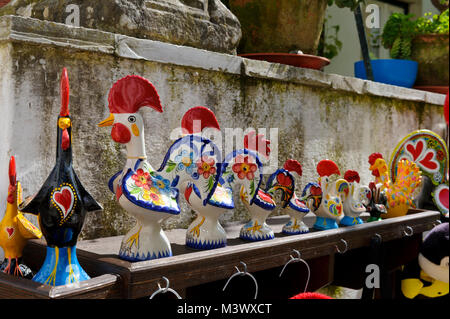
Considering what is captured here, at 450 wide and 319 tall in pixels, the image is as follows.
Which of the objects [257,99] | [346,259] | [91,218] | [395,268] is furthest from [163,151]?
[395,268]

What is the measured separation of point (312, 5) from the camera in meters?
2.33

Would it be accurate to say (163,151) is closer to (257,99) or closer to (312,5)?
(257,99)

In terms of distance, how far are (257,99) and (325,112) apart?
418 mm

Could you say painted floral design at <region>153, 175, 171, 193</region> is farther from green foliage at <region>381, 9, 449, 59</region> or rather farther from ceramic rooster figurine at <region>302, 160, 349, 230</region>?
green foliage at <region>381, 9, 449, 59</region>

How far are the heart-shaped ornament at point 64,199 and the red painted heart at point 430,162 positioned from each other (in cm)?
161

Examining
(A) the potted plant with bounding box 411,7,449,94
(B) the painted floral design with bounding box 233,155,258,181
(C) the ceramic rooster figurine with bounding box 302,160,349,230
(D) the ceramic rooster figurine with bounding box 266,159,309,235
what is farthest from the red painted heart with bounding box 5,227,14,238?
(A) the potted plant with bounding box 411,7,449,94

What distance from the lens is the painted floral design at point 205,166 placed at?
1271mm

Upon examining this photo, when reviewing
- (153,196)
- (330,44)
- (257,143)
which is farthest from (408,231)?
(330,44)

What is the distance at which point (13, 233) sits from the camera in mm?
1223

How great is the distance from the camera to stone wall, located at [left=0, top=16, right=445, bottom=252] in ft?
4.41

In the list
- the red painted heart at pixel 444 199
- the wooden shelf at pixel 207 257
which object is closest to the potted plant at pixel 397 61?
the wooden shelf at pixel 207 257

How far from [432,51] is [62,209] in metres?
2.68

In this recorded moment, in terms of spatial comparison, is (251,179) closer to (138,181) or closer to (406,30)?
(138,181)

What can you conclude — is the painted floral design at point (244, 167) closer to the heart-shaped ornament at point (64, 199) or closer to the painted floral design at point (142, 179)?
the painted floral design at point (142, 179)
